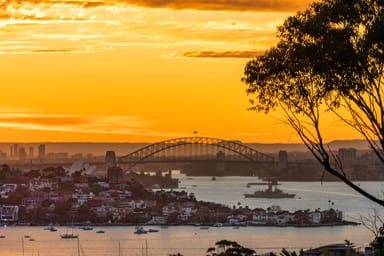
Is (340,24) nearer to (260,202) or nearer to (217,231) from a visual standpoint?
(217,231)

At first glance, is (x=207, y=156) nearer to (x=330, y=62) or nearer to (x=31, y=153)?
(x=31, y=153)

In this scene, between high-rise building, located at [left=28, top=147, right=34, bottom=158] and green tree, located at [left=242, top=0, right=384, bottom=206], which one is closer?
green tree, located at [left=242, top=0, right=384, bottom=206]

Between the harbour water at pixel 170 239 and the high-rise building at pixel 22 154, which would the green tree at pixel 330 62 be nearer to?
the harbour water at pixel 170 239

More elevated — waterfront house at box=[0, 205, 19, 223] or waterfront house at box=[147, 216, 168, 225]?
waterfront house at box=[0, 205, 19, 223]

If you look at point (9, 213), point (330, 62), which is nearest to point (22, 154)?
point (9, 213)

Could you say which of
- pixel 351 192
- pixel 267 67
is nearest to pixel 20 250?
pixel 267 67

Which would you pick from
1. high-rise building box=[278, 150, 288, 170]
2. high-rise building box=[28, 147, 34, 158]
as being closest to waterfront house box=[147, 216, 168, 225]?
high-rise building box=[278, 150, 288, 170]

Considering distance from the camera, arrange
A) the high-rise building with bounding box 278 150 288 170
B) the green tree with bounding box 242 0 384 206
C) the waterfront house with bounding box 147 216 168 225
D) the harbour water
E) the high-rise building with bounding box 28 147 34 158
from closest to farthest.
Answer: the green tree with bounding box 242 0 384 206 → the harbour water → the waterfront house with bounding box 147 216 168 225 → the high-rise building with bounding box 278 150 288 170 → the high-rise building with bounding box 28 147 34 158

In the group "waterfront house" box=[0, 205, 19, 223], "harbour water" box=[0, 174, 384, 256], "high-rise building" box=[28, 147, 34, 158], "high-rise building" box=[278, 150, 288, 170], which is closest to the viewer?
"harbour water" box=[0, 174, 384, 256]

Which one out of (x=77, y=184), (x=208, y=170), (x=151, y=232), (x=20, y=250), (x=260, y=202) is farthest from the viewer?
(x=208, y=170)

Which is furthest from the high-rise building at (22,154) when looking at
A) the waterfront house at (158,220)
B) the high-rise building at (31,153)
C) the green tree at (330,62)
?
the green tree at (330,62)

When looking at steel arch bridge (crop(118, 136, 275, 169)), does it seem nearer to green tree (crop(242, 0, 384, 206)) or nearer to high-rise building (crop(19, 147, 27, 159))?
high-rise building (crop(19, 147, 27, 159))
